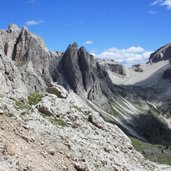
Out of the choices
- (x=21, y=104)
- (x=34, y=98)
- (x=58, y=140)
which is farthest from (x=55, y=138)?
(x=34, y=98)

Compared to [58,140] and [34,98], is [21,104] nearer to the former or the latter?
[34,98]

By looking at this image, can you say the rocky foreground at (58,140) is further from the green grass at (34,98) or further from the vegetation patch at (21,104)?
the green grass at (34,98)

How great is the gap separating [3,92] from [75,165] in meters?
13.7

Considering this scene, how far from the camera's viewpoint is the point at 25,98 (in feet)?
157

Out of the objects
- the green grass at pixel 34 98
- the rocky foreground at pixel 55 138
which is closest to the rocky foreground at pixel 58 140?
the rocky foreground at pixel 55 138

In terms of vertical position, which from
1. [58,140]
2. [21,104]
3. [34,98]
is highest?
[34,98]

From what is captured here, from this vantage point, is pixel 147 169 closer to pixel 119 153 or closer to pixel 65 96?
pixel 119 153

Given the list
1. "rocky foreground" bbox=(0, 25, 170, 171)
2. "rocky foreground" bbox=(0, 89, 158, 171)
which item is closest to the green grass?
"rocky foreground" bbox=(0, 25, 170, 171)

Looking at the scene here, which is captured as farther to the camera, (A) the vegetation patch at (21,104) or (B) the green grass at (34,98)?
(B) the green grass at (34,98)

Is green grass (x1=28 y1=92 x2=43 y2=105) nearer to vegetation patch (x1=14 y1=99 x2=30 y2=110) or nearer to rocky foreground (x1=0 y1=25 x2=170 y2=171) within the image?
rocky foreground (x1=0 y1=25 x2=170 y2=171)

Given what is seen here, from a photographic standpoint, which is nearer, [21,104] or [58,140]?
[58,140]

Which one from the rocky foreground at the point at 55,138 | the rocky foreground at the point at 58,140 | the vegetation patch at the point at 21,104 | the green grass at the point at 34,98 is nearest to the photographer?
the rocky foreground at the point at 58,140

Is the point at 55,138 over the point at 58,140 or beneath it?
over

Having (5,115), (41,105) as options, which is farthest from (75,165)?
(41,105)
